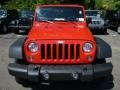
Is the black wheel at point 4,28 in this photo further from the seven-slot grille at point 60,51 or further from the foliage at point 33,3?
the foliage at point 33,3

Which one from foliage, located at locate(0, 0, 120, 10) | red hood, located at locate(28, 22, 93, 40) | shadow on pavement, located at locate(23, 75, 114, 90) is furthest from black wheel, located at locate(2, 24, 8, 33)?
foliage, located at locate(0, 0, 120, 10)

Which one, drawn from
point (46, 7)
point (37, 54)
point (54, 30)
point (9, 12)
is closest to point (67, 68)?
point (37, 54)

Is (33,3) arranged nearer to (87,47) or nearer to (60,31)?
(60,31)

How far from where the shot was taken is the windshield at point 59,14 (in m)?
8.34

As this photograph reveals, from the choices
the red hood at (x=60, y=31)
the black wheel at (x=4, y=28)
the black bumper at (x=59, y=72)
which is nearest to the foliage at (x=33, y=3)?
the black wheel at (x=4, y=28)

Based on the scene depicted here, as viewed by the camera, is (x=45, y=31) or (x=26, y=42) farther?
(x=45, y=31)

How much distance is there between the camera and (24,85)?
7.70 meters

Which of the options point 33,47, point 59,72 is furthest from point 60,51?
point 33,47

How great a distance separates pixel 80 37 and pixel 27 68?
123 centimetres

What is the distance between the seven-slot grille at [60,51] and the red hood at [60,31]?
0.21m

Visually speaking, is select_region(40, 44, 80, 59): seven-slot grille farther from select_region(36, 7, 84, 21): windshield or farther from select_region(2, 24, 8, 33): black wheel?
select_region(2, 24, 8, 33): black wheel

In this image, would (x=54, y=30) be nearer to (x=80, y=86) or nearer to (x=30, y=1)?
(x=80, y=86)

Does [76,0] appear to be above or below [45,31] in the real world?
below

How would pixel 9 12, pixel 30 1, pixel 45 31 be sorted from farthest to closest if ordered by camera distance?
pixel 30 1 → pixel 9 12 → pixel 45 31
